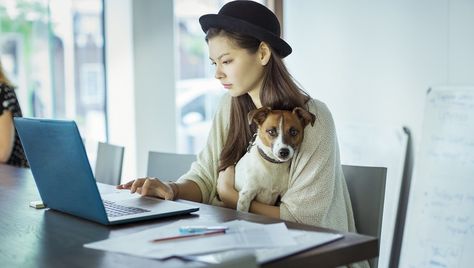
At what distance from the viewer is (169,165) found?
8.36 ft

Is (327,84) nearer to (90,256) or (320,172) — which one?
(320,172)

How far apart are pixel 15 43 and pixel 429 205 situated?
7.39 feet

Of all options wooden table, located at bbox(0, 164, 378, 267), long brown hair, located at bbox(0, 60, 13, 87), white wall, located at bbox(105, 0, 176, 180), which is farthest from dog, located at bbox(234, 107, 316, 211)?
white wall, located at bbox(105, 0, 176, 180)

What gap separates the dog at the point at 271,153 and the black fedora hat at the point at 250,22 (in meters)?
0.21

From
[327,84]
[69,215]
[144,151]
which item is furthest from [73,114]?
[69,215]

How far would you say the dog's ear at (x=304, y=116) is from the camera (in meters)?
1.87

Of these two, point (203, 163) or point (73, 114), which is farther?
point (73, 114)

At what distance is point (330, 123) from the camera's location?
6.24 feet

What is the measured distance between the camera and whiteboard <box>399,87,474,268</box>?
110 inches

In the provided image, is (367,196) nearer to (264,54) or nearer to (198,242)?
(264,54)

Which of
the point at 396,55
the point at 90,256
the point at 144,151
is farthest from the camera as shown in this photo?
the point at 144,151

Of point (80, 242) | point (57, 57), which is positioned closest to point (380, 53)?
point (57, 57)

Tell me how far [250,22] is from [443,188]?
4.46ft

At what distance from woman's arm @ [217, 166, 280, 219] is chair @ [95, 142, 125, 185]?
75cm
